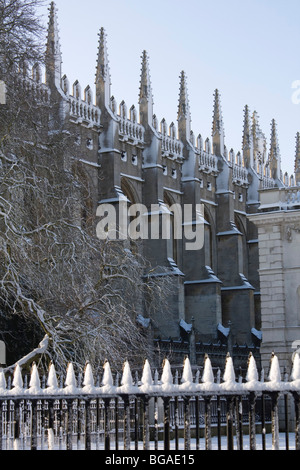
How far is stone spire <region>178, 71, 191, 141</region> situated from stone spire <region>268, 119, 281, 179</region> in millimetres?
10827

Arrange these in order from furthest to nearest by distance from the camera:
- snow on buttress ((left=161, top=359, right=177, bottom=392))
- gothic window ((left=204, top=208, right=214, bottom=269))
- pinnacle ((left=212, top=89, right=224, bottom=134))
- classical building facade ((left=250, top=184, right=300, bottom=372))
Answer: pinnacle ((left=212, top=89, right=224, bottom=134)), gothic window ((left=204, top=208, right=214, bottom=269)), classical building facade ((left=250, top=184, right=300, bottom=372)), snow on buttress ((left=161, top=359, right=177, bottom=392))

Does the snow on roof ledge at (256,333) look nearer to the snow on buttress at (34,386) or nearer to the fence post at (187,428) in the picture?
the snow on buttress at (34,386)

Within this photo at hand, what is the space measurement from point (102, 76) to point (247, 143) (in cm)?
1539

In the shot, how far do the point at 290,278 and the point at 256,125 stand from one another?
3522cm

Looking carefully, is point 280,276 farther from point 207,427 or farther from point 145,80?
point 207,427

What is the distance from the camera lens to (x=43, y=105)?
18797 millimetres

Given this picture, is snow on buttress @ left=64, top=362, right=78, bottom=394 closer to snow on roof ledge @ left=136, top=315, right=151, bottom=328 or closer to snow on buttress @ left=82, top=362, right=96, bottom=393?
snow on buttress @ left=82, top=362, right=96, bottom=393

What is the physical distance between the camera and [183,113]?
1607 inches

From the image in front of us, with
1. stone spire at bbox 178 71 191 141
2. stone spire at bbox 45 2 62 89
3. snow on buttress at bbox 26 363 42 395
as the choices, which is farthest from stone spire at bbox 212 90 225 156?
snow on buttress at bbox 26 363 42 395

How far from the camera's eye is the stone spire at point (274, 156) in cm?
5059

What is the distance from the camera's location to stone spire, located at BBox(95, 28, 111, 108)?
114 ft

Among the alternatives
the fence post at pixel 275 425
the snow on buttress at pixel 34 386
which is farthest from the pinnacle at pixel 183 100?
the fence post at pixel 275 425
